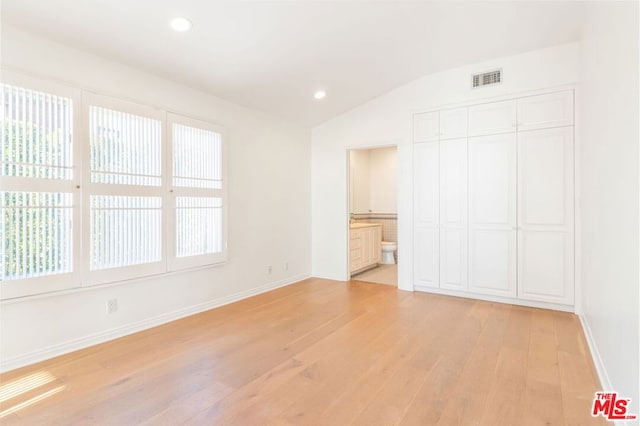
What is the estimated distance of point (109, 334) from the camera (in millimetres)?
2811

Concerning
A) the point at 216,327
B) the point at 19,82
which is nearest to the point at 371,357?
the point at 216,327

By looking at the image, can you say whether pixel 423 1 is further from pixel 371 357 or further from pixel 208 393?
pixel 208 393

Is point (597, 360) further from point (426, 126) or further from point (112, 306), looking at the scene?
point (112, 306)

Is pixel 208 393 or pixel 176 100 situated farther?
pixel 176 100

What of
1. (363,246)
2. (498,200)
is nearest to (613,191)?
(498,200)

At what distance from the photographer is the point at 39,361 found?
7.89 feet

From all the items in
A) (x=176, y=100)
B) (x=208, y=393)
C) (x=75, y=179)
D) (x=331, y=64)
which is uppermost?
(x=331, y=64)

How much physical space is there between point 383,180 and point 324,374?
541 cm

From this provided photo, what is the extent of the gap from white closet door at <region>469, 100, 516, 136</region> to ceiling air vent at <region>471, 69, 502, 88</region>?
0.25 m

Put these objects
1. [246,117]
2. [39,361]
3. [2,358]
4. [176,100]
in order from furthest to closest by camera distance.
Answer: [246,117], [176,100], [39,361], [2,358]

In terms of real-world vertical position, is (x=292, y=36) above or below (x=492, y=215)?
above

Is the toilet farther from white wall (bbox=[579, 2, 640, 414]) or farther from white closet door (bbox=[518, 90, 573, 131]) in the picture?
white wall (bbox=[579, 2, 640, 414])

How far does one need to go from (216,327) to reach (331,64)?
303 centimetres

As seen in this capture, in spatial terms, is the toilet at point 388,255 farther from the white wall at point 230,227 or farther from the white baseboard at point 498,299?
the white baseboard at point 498,299
